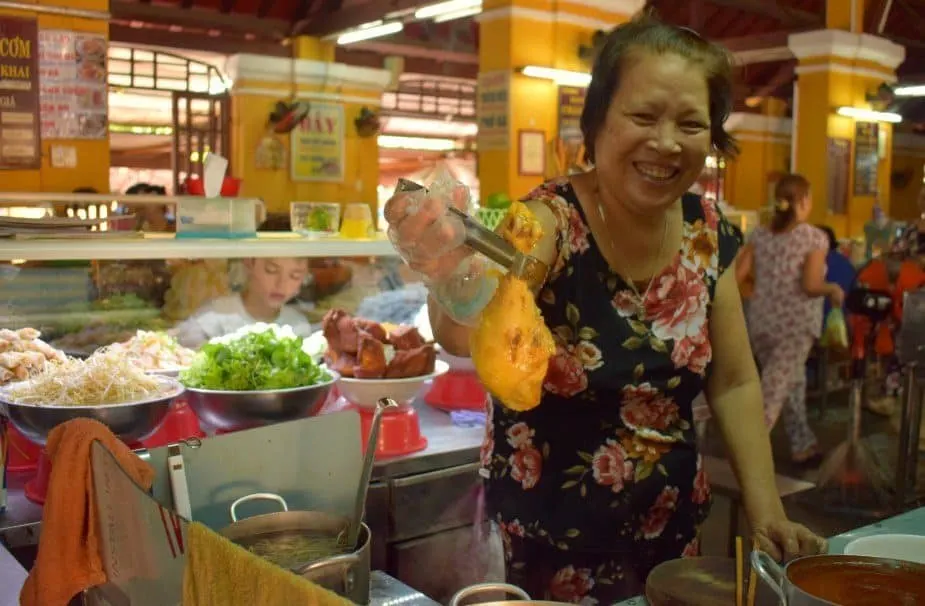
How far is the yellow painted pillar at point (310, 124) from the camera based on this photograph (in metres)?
11.1

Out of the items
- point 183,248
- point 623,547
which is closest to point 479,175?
point 183,248

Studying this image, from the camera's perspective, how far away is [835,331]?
24.3 ft

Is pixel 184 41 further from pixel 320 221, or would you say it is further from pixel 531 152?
pixel 320 221

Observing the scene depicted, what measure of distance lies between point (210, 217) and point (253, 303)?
446 millimetres

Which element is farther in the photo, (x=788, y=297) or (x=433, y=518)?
(x=788, y=297)

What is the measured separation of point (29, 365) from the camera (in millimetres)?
2553

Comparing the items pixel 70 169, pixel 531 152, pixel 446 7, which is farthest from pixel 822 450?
pixel 70 169

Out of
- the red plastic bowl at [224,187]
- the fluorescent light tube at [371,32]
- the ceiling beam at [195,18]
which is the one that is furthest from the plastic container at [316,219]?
the ceiling beam at [195,18]

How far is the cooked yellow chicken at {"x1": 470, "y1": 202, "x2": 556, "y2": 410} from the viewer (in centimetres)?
126

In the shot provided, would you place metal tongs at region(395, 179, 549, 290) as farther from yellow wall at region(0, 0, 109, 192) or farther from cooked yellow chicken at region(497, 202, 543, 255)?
yellow wall at region(0, 0, 109, 192)

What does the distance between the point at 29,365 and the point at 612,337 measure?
1.80 meters

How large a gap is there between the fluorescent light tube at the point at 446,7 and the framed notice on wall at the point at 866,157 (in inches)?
228

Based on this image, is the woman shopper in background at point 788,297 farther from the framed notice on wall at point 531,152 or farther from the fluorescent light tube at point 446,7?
the fluorescent light tube at point 446,7

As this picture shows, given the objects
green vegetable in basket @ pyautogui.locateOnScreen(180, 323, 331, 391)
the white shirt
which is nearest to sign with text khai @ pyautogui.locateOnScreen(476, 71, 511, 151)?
the white shirt
